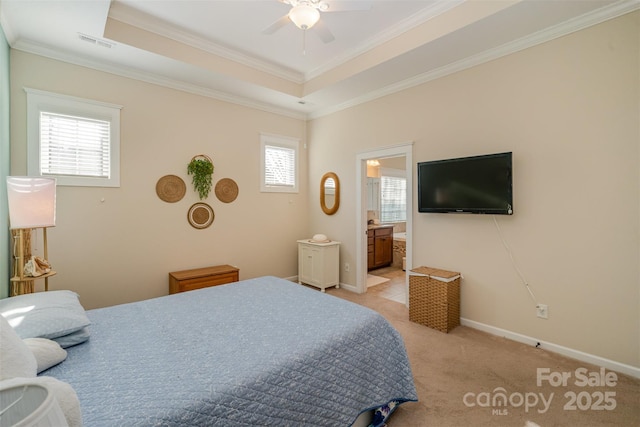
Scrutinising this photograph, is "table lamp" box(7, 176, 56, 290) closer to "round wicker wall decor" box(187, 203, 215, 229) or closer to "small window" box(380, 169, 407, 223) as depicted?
"round wicker wall decor" box(187, 203, 215, 229)

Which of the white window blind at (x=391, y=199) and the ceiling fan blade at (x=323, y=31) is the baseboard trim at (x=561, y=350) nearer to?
the ceiling fan blade at (x=323, y=31)

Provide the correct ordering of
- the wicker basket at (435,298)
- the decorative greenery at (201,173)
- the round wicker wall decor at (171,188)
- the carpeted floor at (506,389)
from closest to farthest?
the carpeted floor at (506,389), the wicker basket at (435,298), the round wicker wall decor at (171,188), the decorative greenery at (201,173)

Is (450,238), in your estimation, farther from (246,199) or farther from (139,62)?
(139,62)

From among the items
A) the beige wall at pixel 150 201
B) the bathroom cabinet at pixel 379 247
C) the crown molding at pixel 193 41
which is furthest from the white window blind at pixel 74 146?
the bathroom cabinet at pixel 379 247

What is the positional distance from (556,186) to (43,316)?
3889 mm

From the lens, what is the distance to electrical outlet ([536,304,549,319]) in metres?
2.65

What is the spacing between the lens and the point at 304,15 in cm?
216

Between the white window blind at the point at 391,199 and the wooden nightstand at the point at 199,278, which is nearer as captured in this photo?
the wooden nightstand at the point at 199,278

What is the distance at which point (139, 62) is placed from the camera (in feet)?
10.4

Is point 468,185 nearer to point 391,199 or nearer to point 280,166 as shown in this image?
point 280,166

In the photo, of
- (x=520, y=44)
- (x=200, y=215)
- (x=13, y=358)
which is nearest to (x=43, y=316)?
(x=13, y=358)

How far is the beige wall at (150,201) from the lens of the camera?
2943 mm

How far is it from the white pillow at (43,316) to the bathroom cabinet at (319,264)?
307 centimetres

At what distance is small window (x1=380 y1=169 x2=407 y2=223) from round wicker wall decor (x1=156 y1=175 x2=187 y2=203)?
453cm
